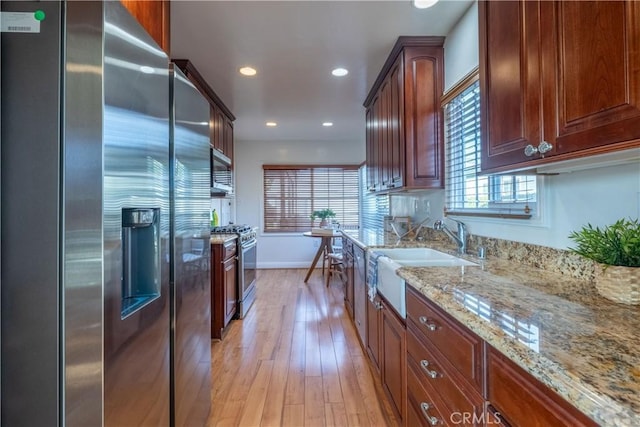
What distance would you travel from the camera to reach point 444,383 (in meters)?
1.02

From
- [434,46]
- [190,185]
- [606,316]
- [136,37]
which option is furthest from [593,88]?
[434,46]

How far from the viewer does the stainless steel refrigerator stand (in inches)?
26.3

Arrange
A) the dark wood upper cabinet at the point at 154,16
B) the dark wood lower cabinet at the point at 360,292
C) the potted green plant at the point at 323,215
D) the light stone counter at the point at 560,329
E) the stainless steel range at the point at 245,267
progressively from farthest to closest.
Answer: the potted green plant at the point at 323,215 → the stainless steel range at the point at 245,267 → the dark wood lower cabinet at the point at 360,292 → the dark wood upper cabinet at the point at 154,16 → the light stone counter at the point at 560,329

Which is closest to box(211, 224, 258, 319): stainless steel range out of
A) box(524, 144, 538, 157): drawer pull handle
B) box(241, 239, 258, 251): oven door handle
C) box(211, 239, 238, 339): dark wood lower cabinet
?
box(241, 239, 258, 251): oven door handle

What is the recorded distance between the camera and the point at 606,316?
2.72 feet

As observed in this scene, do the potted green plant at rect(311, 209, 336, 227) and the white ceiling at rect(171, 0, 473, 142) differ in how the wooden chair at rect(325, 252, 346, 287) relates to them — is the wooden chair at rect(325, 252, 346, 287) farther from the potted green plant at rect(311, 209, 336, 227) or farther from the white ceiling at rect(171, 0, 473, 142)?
the white ceiling at rect(171, 0, 473, 142)

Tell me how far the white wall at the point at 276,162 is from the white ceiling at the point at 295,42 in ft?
7.04

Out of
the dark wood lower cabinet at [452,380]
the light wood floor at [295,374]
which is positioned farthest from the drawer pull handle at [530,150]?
the light wood floor at [295,374]

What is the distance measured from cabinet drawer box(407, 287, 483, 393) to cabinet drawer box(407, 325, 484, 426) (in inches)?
1.6

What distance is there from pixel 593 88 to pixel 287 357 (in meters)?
2.45

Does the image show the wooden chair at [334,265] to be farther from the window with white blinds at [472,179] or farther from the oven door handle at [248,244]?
the window with white blinds at [472,179]

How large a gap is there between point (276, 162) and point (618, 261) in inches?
221

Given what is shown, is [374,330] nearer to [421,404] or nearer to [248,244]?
[421,404]

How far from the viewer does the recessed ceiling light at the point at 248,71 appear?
293cm
